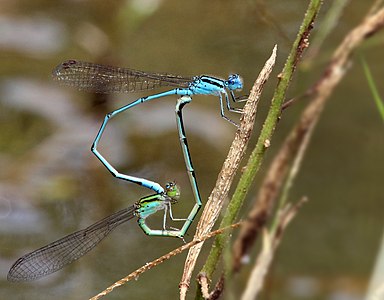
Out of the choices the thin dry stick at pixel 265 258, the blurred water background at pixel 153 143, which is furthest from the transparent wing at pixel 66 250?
the blurred water background at pixel 153 143

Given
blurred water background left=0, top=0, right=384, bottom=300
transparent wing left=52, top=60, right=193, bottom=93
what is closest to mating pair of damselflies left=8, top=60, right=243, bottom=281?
transparent wing left=52, top=60, right=193, bottom=93

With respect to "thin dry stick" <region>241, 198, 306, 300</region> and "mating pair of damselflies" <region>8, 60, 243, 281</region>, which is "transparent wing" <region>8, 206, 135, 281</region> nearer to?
"mating pair of damselflies" <region>8, 60, 243, 281</region>

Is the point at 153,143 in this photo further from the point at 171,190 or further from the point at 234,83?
the point at 234,83

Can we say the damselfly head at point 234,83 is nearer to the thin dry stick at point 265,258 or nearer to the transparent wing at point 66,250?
the thin dry stick at point 265,258

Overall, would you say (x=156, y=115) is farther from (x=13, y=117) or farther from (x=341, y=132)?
(x=341, y=132)

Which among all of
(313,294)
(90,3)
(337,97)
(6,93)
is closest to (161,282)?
(313,294)
